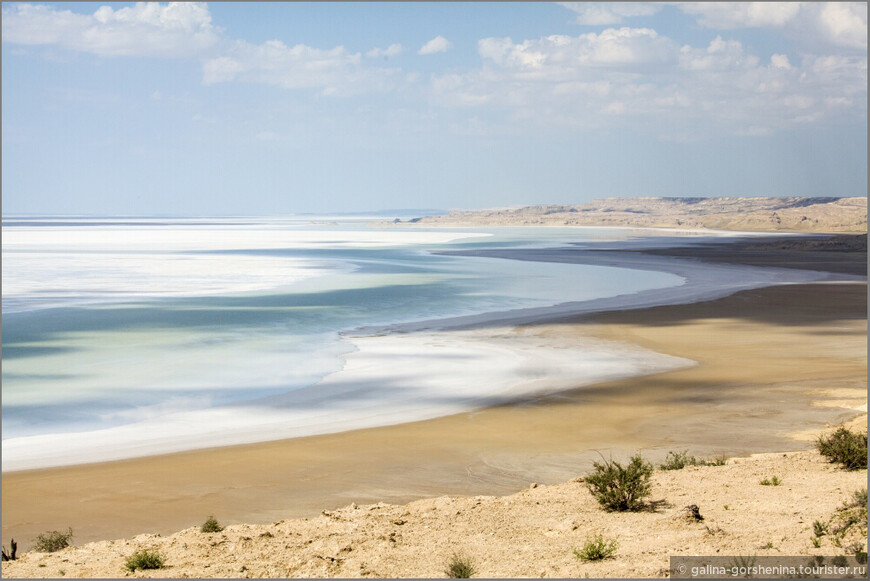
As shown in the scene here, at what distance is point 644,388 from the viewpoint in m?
17.8

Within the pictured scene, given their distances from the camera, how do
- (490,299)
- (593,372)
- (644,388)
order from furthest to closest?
(490,299)
(593,372)
(644,388)

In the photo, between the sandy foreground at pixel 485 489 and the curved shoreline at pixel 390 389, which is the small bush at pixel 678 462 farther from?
the curved shoreline at pixel 390 389

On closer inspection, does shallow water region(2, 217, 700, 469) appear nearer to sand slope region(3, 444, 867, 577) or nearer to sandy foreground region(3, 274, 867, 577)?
sandy foreground region(3, 274, 867, 577)

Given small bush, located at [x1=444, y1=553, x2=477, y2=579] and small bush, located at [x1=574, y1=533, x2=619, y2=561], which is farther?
small bush, located at [x1=574, y1=533, x2=619, y2=561]

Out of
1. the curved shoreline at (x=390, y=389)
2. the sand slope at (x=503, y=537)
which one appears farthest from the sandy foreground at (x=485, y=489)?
the curved shoreline at (x=390, y=389)

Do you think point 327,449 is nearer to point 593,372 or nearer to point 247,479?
point 247,479

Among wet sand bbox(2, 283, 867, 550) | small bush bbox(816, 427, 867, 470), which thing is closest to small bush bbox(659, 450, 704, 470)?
wet sand bbox(2, 283, 867, 550)

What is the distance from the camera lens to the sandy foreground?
801cm

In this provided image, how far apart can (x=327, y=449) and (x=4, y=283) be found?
33.8 m

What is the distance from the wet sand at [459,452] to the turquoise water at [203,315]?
153 inches

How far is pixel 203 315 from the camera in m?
30.9

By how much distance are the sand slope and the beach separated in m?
1.27

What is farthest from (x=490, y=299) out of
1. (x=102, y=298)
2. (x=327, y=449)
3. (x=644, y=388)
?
(x=327, y=449)

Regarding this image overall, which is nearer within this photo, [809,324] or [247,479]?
[247,479]
